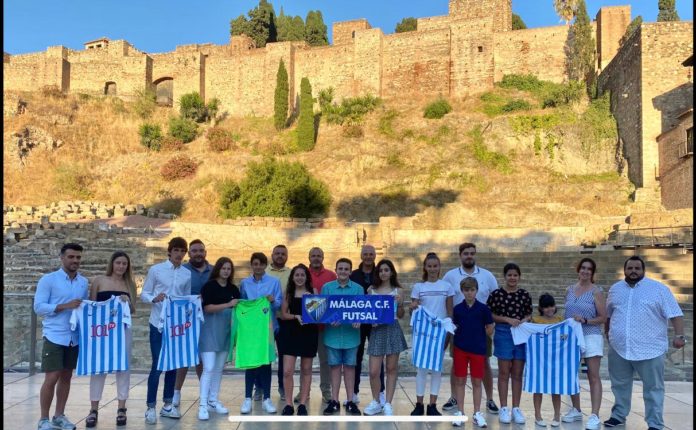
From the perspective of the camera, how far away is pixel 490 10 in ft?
126

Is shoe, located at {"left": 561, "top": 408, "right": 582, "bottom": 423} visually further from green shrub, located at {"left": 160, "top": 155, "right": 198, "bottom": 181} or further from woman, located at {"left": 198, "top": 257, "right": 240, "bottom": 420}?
green shrub, located at {"left": 160, "top": 155, "right": 198, "bottom": 181}

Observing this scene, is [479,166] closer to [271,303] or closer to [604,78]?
[604,78]

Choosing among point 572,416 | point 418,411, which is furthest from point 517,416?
point 418,411

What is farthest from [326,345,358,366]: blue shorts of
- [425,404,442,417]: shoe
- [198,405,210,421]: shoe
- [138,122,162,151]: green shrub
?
[138,122,162,151]: green shrub

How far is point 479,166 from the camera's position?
93.3 feet

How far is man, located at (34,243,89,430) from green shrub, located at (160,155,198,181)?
27817 millimetres

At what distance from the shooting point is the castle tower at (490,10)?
3853cm

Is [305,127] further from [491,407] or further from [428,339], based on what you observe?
[491,407]

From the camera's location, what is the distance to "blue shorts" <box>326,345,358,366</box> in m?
5.53

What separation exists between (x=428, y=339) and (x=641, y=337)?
187cm

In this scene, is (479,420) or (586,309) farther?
(586,309)

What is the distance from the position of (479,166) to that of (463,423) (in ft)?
79.4

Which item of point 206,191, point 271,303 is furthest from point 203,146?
point 271,303

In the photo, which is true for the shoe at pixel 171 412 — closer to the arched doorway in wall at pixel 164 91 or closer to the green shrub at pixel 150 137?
the green shrub at pixel 150 137
